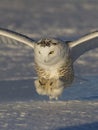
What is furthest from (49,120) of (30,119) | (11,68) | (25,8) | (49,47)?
(25,8)

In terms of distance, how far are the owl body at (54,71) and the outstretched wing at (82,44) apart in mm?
111

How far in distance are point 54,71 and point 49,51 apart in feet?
1.35

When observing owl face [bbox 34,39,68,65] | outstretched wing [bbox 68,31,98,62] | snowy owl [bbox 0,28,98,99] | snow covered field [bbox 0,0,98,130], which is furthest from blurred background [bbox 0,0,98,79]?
owl face [bbox 34,39,68,65]

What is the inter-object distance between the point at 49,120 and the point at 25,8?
5730mm

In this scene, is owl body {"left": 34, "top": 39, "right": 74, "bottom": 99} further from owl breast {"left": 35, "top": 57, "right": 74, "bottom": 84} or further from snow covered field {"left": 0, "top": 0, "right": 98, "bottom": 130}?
snow covered field {"left": 0, "top": 0, "right": 98, "bottom": 130}

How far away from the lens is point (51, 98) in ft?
18.0

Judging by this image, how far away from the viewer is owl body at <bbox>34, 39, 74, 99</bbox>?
5086 mm

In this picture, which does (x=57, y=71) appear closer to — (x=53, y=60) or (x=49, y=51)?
(x=53, y=60)

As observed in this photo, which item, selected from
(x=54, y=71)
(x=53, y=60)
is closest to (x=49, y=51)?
(x=53, y=60)

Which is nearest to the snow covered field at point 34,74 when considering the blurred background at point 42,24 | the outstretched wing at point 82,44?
the blurred background at point 42,24

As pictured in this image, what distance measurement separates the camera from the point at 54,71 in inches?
210

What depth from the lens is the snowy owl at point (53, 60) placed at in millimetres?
5008

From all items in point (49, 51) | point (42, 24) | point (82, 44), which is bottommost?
point (49, 51)

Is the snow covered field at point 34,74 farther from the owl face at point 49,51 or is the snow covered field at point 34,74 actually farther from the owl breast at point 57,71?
the owl face at point 49,51
